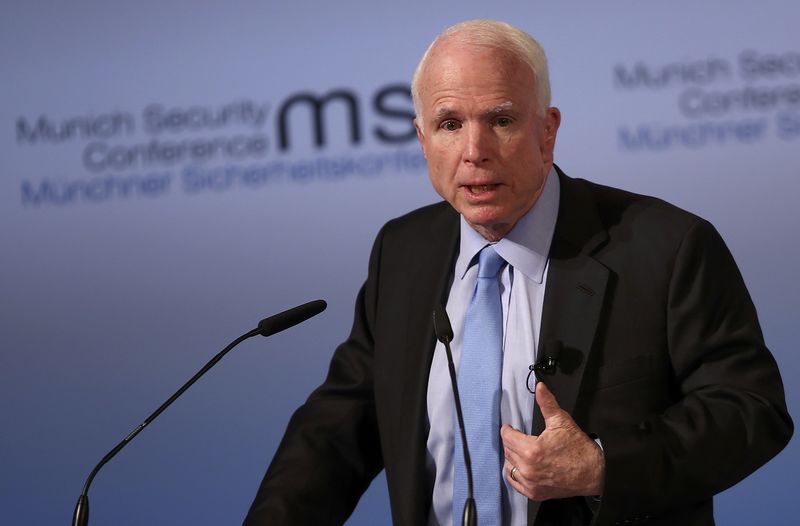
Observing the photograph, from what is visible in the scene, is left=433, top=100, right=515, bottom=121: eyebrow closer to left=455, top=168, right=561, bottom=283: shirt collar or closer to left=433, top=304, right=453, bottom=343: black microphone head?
left=455, top=168, right=561, bottom=283: shirt collar

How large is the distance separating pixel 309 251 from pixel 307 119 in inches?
18.1

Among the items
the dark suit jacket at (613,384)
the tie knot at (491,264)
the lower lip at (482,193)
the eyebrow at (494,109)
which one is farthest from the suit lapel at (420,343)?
the eyebrow at (494,109)

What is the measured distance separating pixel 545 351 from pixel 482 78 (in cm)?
55

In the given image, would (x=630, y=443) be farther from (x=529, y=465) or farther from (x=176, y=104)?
(x=176, y=104)

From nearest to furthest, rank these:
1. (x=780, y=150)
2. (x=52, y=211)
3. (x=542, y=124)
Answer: (x=542, y=124), (x=780, y=150), (x=52, y=211)

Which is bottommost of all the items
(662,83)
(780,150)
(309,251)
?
(309,251)

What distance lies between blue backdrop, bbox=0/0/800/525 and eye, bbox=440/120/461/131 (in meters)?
1.46

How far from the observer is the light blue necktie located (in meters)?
2.17

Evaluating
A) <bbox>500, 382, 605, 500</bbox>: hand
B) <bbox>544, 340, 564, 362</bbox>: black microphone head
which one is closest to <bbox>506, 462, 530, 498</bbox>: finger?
<bbox>500, 382, 605, 500</bbox>: hand

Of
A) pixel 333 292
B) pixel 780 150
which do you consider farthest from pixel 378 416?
pixel 780 150

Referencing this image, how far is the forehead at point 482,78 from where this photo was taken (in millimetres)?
2197

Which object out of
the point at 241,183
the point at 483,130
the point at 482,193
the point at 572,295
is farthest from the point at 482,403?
the point at 241,183

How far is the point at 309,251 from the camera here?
3938 mm

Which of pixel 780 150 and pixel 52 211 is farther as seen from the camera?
pixel 52 211
